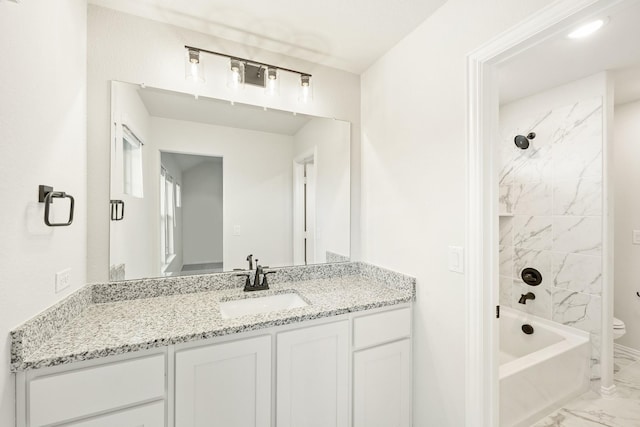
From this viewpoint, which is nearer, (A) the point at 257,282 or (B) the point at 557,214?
(A) the point at 257,282

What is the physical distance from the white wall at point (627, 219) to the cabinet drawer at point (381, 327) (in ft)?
8.59

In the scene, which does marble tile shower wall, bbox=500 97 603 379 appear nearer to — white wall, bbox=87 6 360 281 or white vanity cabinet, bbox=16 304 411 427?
white vanity cabinet, bbox=16 304 411 427

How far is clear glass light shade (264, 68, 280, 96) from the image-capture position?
172cm

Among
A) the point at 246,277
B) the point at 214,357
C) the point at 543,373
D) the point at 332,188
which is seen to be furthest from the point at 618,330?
the point at 214,357

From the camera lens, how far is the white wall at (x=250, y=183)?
1705 millimetres

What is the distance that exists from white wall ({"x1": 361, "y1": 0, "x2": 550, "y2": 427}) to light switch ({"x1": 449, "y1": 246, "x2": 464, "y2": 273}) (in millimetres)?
28

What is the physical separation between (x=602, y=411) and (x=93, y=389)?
9.92 ft

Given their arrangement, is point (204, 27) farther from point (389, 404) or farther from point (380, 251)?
point (389, 404)

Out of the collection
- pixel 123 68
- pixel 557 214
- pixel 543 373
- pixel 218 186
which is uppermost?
pixel 123 68

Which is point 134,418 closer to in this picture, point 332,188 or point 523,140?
point 332,188

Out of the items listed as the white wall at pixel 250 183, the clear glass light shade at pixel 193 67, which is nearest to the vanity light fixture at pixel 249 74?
the clear glass light shade at pixel 193 67

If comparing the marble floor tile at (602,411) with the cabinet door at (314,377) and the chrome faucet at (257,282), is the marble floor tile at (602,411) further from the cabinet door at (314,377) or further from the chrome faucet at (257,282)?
the chrome faucet at (257,282)

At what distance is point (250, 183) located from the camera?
72.7 inches

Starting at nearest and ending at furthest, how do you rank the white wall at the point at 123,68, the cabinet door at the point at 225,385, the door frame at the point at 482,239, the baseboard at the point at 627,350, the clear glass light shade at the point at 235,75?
the cabinet door at the point at 225,385 → the door frame at the point at 482,239 → the white wall at the point at 123,68 → the clear glass light shade at the point at 235,75 → the baseboard at the point at 627,350
